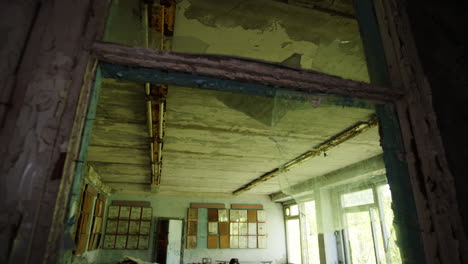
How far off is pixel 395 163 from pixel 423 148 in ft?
0.29

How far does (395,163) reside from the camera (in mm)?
855

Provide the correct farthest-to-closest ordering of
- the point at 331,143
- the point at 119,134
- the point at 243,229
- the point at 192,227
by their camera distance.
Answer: the point at 243,229
the point at 192,227
the point at 331,143
the point at 119,134

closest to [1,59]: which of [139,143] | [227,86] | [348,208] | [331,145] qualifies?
[227,86]

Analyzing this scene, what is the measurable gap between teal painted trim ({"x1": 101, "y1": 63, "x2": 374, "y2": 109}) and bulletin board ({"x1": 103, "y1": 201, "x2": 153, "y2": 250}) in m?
7.04

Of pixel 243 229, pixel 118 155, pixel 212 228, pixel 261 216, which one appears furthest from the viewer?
pixel 261 216

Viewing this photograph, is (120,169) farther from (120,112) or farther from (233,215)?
(233,215)

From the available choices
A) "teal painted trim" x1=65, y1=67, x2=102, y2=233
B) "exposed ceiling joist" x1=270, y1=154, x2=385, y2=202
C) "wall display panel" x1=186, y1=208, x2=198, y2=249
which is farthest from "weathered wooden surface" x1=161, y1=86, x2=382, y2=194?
"wall display panel" x1=186, y1=208, x2=198, y2=249

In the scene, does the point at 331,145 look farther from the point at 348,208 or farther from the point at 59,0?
the point at 59,0

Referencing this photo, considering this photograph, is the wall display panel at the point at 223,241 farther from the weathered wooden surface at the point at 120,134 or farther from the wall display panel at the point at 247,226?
the weathered wooden surface at the point at 120,134

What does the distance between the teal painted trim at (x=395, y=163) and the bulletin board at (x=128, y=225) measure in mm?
7098

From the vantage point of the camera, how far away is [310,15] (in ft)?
4.54

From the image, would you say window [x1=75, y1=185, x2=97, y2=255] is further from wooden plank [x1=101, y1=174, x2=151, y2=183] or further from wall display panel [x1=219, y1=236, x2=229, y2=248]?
wall display panel [x1=219, y1=236, x2=229, y2=248]

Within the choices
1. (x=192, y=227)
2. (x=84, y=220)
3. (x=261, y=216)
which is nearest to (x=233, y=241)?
(x=261, y=216)

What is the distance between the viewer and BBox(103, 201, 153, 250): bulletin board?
6660mm
